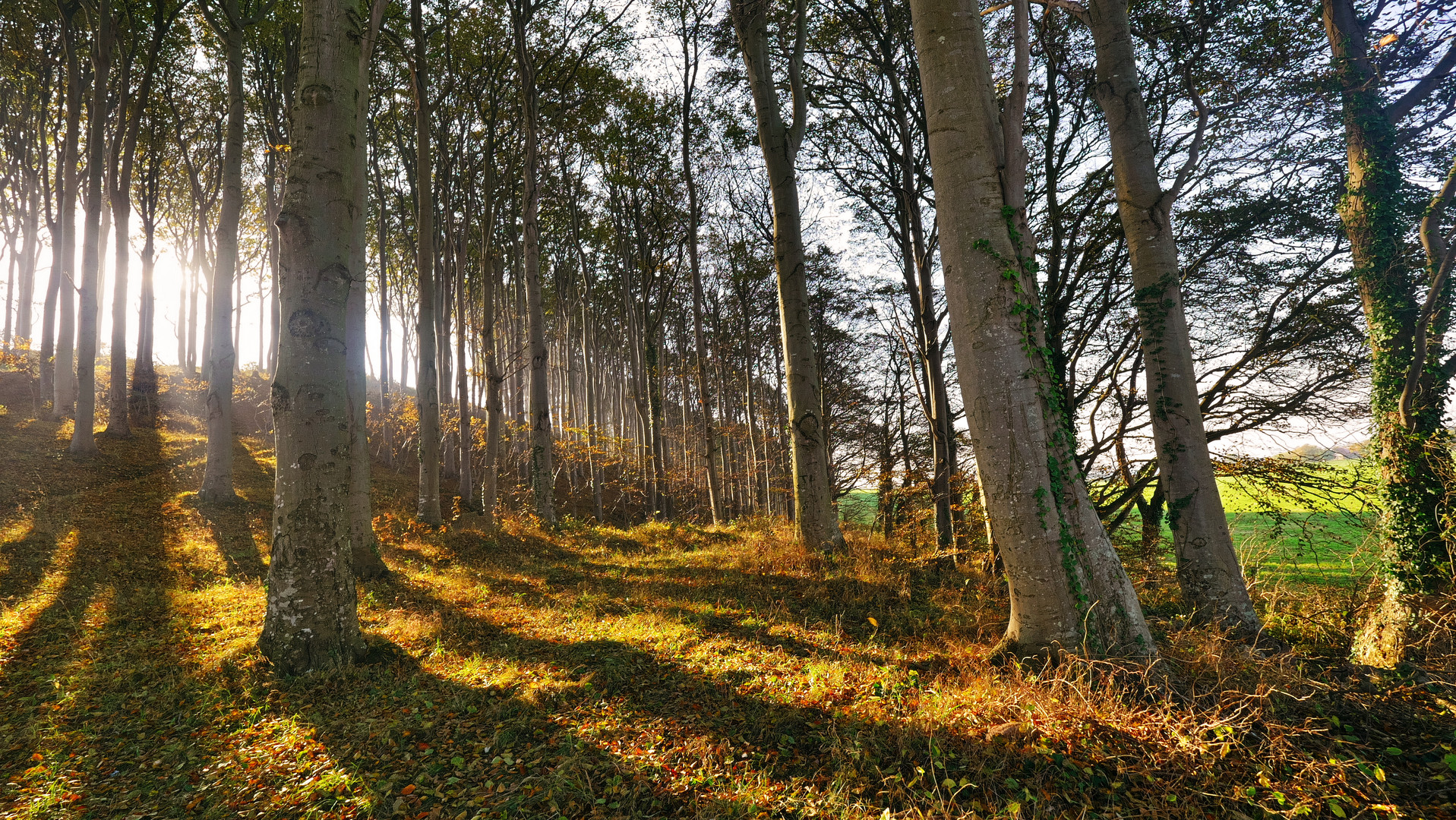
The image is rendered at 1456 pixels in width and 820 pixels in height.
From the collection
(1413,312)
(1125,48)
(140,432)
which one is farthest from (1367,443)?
(140,432)

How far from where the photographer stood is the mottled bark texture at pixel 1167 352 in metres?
5.02

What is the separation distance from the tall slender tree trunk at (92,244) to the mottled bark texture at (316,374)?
10.9 m

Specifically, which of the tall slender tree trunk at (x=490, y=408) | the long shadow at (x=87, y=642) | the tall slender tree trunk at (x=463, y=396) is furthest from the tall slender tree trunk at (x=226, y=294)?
the tall slender tree trunk at (x=490, y=408)

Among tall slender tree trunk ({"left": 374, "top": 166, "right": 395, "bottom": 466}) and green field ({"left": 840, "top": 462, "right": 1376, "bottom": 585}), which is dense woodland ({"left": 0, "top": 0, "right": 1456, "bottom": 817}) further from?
tall slender tree trunk ({"left": 374, "top": 166, "right": 395, "bottom": 466})

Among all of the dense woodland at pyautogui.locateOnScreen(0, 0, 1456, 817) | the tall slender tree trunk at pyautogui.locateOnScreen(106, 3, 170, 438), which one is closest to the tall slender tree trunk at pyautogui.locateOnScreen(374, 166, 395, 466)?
the dense woodland at pyautogui.locateOnScreen(0, 0, 1456, 817)

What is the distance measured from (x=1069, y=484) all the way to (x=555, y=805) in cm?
380

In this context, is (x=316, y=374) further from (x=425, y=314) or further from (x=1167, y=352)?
(x=1167, y=352)

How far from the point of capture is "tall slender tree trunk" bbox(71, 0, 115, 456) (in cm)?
1083

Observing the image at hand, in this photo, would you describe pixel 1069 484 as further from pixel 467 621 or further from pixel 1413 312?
pixel 467 621

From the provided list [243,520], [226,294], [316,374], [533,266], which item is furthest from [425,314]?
[316,374]

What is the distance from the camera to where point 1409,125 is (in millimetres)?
6105

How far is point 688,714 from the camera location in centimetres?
361

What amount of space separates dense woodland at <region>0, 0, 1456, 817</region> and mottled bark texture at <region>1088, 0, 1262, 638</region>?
0.04m

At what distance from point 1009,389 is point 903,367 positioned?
15686 millimetres
